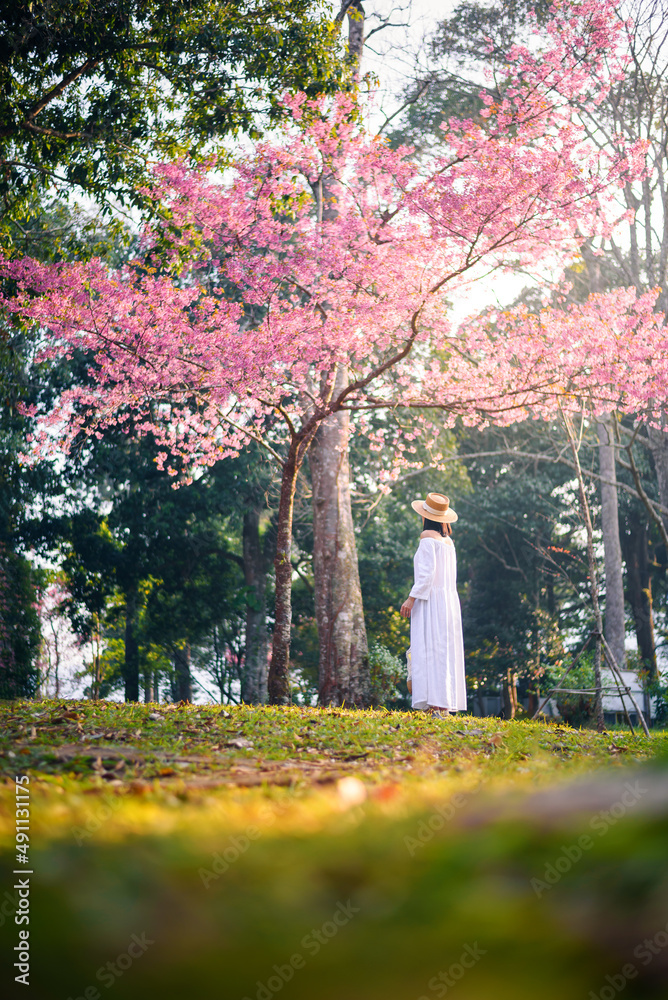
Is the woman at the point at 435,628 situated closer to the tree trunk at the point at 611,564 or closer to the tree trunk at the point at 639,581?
the tree trunk at the point at 611,564

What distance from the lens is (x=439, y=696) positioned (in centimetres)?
899

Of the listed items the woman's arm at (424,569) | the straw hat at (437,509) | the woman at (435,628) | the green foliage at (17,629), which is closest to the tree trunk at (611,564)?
the straw hat at (437,509)

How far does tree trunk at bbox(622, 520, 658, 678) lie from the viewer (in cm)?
2359

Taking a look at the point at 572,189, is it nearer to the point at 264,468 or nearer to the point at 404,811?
the point at 404,811

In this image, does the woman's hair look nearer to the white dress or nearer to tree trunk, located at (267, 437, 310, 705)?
the white dress

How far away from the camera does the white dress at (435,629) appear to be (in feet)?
29.5

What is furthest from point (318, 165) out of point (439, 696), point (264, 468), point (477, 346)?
point (264, 468)

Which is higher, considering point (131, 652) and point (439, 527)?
point (439, 527)

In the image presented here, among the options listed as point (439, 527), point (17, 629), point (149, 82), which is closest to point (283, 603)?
point (439, 527)

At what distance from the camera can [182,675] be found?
80.4 ft

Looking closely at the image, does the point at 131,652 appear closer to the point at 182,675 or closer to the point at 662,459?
the point at 182,675

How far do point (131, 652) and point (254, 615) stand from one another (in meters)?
3.60

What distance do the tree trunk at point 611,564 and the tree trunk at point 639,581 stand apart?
4.18 metres

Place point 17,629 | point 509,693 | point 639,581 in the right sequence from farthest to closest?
point 639,581
point 17,629
point 509,693
